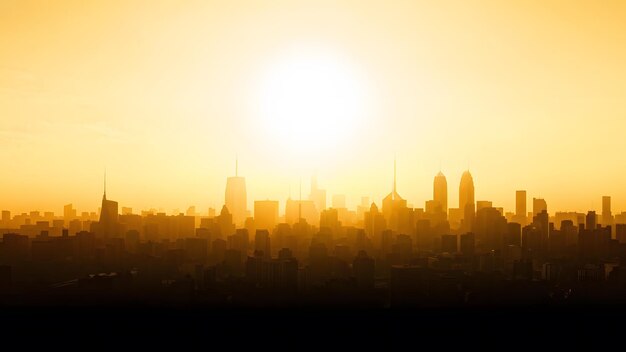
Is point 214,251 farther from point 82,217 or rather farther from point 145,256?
point 82,217

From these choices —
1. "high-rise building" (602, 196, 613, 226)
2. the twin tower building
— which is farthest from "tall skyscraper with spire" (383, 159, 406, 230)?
"high-rise building" (602, 196, 613, 226)

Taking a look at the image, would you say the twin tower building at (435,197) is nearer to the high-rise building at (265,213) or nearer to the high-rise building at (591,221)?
the high-rise building at (265,213)

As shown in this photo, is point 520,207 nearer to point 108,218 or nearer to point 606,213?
point 606,213

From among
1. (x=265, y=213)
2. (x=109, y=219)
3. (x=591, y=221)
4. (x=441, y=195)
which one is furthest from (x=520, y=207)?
(x=109, y=219)

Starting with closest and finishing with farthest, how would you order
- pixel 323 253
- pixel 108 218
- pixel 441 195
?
pixel 323 253 < pixel 108 218 < pixel 441 195

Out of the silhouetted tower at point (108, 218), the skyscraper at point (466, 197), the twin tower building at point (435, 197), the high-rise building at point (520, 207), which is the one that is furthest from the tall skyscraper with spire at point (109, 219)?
the high-rise building at point (520, 207)

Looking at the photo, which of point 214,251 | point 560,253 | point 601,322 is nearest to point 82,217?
point 214,251

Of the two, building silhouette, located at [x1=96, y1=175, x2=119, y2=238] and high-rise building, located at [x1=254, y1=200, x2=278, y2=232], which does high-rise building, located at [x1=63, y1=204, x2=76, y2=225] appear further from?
high-rise building, located at [x1=254, y1=200, x2=278, y2=232]
